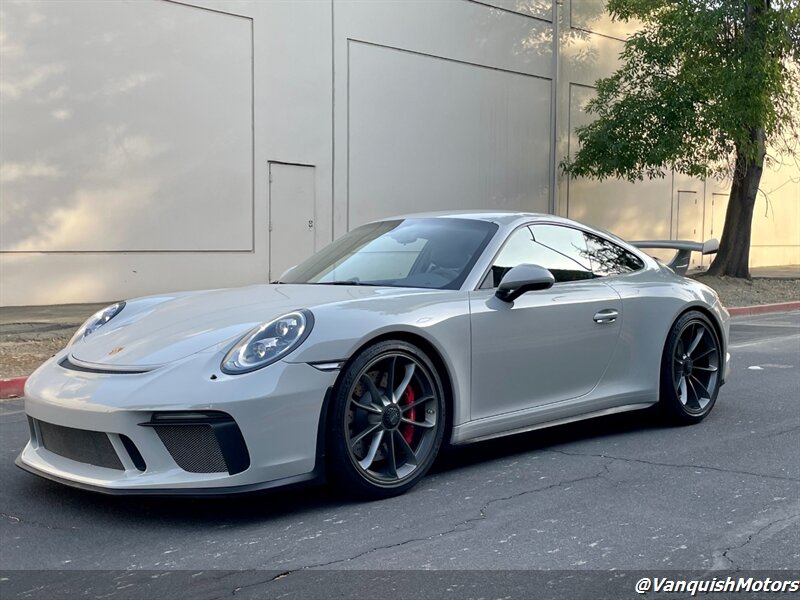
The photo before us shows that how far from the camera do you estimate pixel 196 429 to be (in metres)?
4.09

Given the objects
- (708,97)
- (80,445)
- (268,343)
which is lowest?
(80,445)

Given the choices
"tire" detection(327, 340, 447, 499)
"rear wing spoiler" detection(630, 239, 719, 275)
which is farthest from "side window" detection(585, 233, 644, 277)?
"tire" detection(327, 340, 447, 499)

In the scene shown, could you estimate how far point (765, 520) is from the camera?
4348 millimetres

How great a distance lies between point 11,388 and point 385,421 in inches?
184

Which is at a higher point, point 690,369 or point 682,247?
point 682,247

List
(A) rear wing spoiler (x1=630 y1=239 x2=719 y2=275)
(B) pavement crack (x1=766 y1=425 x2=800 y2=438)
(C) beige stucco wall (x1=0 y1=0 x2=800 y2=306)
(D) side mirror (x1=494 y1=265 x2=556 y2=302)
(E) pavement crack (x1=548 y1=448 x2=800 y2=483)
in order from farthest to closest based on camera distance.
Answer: (C) beige stucco wall (x1=0 y1=0 x2=800 y2=306) < (A) rear wing spoiler (x1=630 y1=239 x2=719 y2=275) < (B) pavement crack (x1=766 y1=425 x2=800 y2=438) < (E) pavement crack (x1=548 y1=448 x2=800 y2=483) < (D) side mirror (x1=494 y1=265 x2=556 y2=302)

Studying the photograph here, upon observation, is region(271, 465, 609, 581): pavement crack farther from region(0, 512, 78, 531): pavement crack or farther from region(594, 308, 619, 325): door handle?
region(0, 512, 78, 531): pavement crack

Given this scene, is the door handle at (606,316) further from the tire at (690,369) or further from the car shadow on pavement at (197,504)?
the car shadow on pavement at (197,504)

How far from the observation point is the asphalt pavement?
147 inches

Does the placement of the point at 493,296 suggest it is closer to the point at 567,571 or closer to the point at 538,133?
the point at 567,571

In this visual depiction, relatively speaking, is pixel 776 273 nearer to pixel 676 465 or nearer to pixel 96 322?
pixel 676 465

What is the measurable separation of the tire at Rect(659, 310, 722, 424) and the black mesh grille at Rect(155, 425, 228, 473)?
125 inches

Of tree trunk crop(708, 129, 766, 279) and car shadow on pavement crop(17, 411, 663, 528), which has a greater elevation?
tree trunk crop(708, 129, 766, 279)

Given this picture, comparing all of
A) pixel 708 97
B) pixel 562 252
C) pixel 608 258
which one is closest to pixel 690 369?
pixel 608 258
